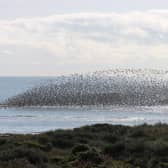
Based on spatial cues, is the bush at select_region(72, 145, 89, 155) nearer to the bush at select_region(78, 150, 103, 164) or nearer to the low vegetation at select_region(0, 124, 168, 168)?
the low vegetation at select_region(0, 124, 168, 168)

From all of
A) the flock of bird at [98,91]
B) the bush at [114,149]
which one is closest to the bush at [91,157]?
the bush at [114,149]

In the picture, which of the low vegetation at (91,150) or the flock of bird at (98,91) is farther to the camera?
the flock of bird at (98,91)

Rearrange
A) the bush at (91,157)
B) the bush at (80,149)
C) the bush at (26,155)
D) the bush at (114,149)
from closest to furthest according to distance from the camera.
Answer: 1. the bush at (26,155)
2. the bush at (91,157)
3. the bush at (80,149)
4. the bush at (114,149)

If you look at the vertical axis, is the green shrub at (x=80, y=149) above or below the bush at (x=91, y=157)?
above

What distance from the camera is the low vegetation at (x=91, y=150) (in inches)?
839

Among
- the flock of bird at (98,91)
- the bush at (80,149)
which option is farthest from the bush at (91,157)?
the flock of bird at (98,91)

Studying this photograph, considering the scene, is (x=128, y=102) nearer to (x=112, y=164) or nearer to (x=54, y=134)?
(x=54, y=134)

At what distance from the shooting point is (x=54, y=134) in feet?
102

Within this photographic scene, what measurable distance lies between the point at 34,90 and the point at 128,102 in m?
16.7

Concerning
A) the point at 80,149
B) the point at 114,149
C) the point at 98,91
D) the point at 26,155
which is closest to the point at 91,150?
the point at 80,149

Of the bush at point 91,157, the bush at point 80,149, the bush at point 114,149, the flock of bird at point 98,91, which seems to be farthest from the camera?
the flock of bird at point 98,91

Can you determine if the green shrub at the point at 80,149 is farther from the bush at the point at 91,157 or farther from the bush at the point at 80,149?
the bush at the point at 91,157

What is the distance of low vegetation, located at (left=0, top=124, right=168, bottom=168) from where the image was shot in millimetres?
21312

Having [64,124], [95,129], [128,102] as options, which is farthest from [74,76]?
[95,129]
